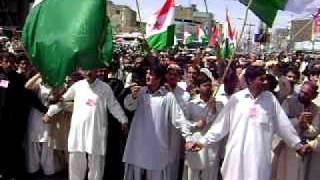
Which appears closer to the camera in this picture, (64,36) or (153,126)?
(64,36)

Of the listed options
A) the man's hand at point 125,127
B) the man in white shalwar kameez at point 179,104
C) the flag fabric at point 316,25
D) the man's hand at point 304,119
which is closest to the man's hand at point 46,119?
the man's hand at point 125,127

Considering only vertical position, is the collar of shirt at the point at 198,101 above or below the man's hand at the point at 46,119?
above

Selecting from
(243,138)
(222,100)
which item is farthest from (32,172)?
(243,138)

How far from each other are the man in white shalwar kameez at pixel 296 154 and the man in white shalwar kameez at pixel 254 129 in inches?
14.8

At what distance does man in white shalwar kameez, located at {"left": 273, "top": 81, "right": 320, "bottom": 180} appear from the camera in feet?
19.5

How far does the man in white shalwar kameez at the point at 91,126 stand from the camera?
6.81 meters

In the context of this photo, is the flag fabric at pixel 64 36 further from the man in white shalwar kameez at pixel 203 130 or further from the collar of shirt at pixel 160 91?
the man in white shalwar kameez at pixel 203 130

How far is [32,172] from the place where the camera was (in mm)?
7895

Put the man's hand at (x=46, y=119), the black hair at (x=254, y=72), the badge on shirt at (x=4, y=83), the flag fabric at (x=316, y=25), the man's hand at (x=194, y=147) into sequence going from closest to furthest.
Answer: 1. the black hair at (x=254, y=72)
2. the man's hand at (x=194, y=147)
3. the badge on shirt at (x=4, y=83)
4. the man's hand at (x=46, y=119)
5. the flag fabric at (x=316, y=25)

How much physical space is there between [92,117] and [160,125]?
3.04 ft

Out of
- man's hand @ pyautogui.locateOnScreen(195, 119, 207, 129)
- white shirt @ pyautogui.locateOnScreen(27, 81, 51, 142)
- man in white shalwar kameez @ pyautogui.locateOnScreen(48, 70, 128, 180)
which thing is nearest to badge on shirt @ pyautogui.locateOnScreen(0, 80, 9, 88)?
white shirt @ pyautogui.locateOnScreen(27, 81, 51, 142)

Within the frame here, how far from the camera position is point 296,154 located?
19.9 feet

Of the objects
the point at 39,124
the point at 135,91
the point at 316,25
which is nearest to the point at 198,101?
the point at 135,91

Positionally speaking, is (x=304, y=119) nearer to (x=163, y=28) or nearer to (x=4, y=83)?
(x=4, y=83)
